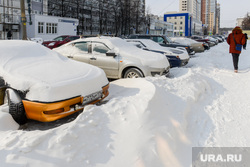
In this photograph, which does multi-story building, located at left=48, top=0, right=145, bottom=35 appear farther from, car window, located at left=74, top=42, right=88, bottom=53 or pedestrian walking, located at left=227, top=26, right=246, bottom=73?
car window, located at left=74, top=42, right=88, bottom=53

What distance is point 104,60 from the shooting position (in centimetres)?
708

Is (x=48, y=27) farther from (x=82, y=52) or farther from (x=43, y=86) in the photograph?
(x=43, y=86)

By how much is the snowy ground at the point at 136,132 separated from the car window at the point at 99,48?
2078 millimetres

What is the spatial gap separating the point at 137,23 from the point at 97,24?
1090cm

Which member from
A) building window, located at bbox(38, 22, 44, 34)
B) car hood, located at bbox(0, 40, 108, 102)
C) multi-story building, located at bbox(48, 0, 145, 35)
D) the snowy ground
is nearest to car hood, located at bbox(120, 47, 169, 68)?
the snowy ground

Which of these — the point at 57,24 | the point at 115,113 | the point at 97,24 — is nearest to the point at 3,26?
the point at 57,24

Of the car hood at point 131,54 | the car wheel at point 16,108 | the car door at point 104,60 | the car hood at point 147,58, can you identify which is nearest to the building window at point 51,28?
the car hood at point 131,54

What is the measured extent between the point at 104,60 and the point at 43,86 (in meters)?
3.73

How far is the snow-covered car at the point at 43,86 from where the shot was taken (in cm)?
346

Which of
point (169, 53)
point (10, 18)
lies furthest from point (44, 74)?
point (10, 18)

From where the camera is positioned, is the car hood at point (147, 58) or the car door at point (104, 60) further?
the car door at point (104, 60)

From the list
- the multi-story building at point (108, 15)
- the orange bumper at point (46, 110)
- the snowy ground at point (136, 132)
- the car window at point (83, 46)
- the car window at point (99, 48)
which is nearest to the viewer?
the snowy ground at point (136, 132)

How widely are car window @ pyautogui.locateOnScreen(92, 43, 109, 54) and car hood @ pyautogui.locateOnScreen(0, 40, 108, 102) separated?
2369mm

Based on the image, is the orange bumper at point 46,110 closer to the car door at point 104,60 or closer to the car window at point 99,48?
the car door at point 104,60
